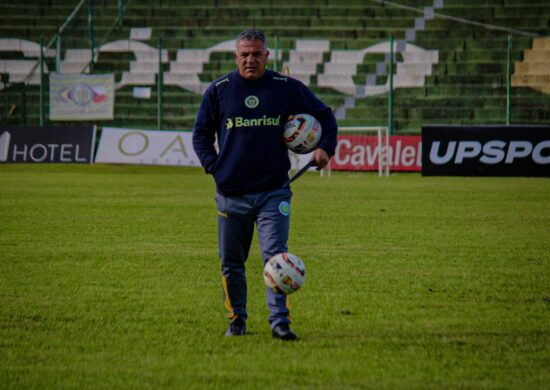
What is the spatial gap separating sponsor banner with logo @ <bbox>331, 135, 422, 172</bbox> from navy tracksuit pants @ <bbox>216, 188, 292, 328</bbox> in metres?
20.8

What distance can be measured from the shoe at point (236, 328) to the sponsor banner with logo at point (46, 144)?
23.3 meters

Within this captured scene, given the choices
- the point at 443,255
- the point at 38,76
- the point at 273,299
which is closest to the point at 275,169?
the point at 273,299

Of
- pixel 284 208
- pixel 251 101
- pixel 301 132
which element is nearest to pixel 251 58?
pixel 251 101

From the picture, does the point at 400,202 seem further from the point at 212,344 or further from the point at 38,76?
the point at 38,76

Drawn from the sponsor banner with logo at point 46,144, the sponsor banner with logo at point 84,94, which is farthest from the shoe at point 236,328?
the sponsor banner with logo at point 84,94

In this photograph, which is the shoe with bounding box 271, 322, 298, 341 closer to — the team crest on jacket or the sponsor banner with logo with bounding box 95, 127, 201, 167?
the team crest on jacket

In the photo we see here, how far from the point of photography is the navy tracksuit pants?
6.74 metres

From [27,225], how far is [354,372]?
937 cm

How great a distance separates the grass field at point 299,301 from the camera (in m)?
5.66

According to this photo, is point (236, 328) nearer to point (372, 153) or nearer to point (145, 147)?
point (372, 153)

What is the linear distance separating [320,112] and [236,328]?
1569mm

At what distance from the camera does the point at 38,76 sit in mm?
34781

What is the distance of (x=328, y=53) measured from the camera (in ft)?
114

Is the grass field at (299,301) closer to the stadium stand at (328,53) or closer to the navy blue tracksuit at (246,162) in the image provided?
the navy blue tracksuit at (246,162)
